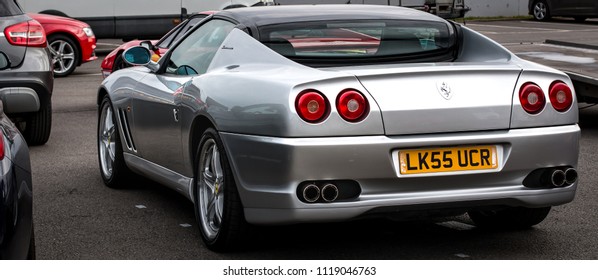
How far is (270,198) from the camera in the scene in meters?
5.57

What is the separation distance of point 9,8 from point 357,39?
478 centimetres

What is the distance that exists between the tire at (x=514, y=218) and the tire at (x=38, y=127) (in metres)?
4.93

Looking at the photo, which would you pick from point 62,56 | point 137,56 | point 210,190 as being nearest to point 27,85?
point 137,56

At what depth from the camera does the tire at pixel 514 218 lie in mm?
6566

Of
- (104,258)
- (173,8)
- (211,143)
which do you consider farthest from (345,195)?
(173,8)

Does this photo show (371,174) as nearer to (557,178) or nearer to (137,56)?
(557,178)

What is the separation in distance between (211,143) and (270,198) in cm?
67

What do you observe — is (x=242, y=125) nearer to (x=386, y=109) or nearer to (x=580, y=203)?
(x=386, y=109)

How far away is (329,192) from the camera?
550cm

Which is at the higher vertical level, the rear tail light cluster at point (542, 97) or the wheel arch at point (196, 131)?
the rear tail light cluster at point (542, 97)

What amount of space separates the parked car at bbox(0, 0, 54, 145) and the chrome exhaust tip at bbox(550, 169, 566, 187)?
538 centimetres

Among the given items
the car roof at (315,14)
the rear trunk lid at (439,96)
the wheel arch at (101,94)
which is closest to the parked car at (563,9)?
the wheel arch at (101,94)

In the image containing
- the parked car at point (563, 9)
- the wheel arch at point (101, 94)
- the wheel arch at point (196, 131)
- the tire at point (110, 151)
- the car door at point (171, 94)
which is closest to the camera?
the wheel arch at point (196, 131)

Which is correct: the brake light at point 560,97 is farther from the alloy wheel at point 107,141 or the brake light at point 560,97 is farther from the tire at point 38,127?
the tire at point 38,127
